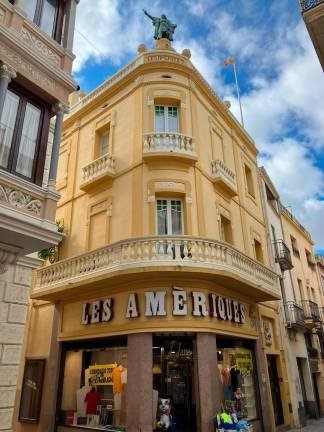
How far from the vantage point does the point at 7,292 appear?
7.75 meters

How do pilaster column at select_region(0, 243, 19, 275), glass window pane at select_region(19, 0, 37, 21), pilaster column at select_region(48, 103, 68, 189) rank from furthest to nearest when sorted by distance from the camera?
glass window pane at select_region(19, 0, 37, 21)
pilaster column at select_region(48, 103, 68, 189)
pilaster column at select_region(0, 243, 19, 275)

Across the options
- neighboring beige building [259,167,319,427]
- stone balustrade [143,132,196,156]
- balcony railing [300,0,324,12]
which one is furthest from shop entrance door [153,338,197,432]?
balcony railing [300,0,324,12]

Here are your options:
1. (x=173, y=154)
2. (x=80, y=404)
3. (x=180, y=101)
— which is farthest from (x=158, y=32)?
(x=80, y=404)

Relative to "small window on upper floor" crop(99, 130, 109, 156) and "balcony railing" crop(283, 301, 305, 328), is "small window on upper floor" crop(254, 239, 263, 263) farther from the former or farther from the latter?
"small window on upper floor" crop(99, 130, 109, 156)

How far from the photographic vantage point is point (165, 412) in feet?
35.2

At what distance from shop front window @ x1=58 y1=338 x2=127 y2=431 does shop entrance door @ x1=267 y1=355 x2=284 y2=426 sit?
24.7 ft

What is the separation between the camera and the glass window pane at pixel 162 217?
42.3 feet

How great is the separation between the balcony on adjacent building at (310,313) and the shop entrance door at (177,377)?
1201cm

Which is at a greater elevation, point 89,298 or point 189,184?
point 189,184

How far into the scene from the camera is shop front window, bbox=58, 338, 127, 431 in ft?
37.6

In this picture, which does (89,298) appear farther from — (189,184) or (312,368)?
(312,368)

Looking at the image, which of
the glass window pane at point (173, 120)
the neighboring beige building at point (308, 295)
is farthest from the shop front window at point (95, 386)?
the neighboring beige building at point (308, 295)

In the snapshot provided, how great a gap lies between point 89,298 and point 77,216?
389 centimetres

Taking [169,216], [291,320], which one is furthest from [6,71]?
[291,320]
